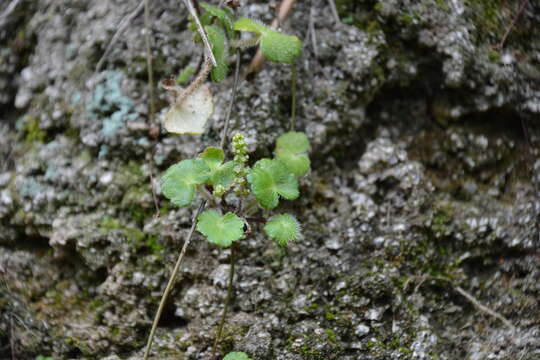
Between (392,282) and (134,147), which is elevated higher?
(134,147)

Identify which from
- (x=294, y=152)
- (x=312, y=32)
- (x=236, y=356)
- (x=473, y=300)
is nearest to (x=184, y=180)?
(x=294, y=152)

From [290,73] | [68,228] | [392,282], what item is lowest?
[392,282]

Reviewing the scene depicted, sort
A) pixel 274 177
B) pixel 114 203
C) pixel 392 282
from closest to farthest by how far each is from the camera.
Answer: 1. pixel 274 177
2. pixel 392 282
3. pixel 114 203

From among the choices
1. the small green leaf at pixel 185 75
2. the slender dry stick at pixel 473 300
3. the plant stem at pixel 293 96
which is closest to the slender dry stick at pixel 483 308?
the slender dry stick at pixel 473 300

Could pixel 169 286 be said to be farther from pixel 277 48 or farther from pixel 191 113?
pixel 277 48

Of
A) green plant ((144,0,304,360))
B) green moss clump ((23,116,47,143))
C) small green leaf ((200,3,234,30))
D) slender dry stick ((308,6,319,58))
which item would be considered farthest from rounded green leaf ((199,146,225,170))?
green moss clump ((23,116,47,143))

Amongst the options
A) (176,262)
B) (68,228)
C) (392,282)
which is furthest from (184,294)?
(392,282)

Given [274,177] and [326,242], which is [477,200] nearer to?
[326,242]

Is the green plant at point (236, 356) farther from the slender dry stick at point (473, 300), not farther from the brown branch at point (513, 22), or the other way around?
the brown branch at point (513, 22)
